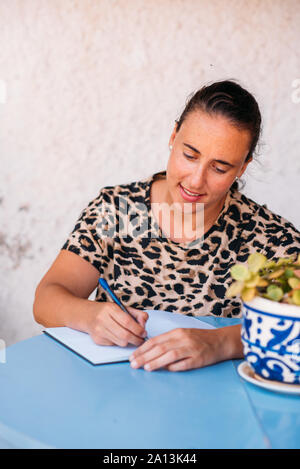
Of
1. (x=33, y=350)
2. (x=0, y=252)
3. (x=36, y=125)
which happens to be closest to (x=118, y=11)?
(x=36, y=125)

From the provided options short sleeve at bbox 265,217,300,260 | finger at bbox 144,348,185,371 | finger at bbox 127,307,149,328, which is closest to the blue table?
finger at bbox 144,348,185,371

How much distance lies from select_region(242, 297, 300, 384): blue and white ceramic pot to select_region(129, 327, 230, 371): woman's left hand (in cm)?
15

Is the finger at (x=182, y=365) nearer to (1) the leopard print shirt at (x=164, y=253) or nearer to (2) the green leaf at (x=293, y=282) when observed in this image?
(2) the green leaf at (x=293, y=282)

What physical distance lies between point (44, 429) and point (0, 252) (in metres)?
2.65

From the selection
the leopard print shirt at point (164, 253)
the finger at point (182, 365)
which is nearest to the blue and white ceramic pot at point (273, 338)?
the finger at point (182, 365)

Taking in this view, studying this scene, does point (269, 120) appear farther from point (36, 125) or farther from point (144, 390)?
point (144, 390)

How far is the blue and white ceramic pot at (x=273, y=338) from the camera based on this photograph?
3.04ft

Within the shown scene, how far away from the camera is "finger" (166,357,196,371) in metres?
1.09

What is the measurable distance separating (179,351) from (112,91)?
240 cm

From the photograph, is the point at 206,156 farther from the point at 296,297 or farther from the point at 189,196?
the point at 296,297

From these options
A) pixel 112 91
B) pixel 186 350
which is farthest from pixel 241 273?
pixel 112 91

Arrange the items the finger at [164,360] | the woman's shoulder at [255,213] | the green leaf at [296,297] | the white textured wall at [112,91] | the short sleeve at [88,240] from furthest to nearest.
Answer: the white textured wall at [112,91] → the woman's shoulder at [255,213] → the short sleeve at [88,240] → the finger at [164,360] → the green leaf at [296,297]

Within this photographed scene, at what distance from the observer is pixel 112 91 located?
319cm

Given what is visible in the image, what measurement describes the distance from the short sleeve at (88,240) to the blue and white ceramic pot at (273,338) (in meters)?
0.82
